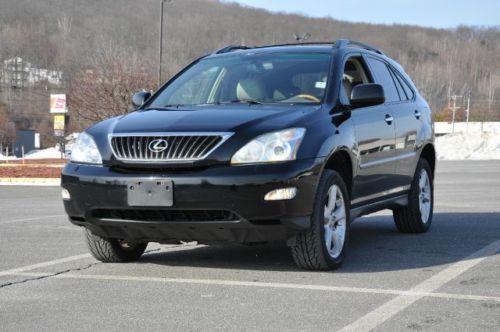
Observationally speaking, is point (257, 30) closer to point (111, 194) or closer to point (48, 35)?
point (48, 35)

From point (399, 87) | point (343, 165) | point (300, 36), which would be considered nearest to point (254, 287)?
point (343, 165)

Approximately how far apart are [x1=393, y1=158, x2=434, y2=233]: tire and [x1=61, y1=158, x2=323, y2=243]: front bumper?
2.74m

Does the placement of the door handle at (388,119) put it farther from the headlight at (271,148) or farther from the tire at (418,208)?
the headlight at (271,148)

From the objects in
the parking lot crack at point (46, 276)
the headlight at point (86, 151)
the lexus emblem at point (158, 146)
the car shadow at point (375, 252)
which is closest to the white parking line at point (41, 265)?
the parking lot crack at point (46, 276)

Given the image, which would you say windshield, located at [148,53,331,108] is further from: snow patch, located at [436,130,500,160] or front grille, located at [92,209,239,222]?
snow patch, located at [436,130,500,160]

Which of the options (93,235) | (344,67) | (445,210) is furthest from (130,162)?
(445,210)

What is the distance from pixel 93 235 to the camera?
6176 millimetres

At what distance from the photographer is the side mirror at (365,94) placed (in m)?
6.39

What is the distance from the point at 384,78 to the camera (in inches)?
309

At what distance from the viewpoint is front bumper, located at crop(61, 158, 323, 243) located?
5.23m

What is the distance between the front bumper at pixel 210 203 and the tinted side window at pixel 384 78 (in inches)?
89.8

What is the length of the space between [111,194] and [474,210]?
706cm

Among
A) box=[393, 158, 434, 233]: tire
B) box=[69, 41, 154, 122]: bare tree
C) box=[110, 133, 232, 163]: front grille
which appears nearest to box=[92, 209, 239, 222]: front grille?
box=[110, 133, 232, 163]: front grille

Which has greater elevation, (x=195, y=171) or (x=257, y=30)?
(x=257, y=30)
